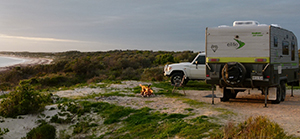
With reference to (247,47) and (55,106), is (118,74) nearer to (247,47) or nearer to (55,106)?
(55,106)

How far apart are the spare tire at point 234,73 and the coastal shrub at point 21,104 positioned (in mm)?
6857

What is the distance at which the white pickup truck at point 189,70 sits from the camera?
16562mm

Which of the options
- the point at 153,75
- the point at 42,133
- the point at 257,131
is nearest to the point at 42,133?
the point at 42,133

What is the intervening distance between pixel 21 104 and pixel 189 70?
9.59 m

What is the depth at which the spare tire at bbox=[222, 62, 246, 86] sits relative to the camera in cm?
1020

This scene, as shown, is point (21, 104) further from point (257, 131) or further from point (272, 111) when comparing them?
point (272, 111)

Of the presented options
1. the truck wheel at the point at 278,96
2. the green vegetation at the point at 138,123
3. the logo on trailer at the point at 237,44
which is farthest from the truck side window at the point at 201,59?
the green vegetation at the point at 138,123

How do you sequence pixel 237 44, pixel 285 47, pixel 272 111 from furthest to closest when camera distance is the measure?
pixel 285 47 → pixel 237 44 → pixel 272 111

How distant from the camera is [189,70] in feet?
Answer: 55.4

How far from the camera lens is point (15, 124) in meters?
9.59

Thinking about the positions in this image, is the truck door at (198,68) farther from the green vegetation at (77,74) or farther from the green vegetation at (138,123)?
the green vegetation at (138,123)

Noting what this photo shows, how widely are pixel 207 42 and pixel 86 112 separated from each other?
520 centimetres

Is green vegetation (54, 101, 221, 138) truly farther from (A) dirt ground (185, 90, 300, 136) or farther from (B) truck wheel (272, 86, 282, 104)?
(B) truck wheel (272, 86, 282, 104)

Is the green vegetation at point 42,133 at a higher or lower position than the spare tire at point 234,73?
lower
